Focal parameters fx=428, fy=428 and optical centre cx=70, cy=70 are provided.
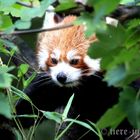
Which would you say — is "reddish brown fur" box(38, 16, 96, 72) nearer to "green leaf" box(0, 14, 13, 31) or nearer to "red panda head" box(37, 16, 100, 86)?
"red panda head" box(37, 16, 100, 86)

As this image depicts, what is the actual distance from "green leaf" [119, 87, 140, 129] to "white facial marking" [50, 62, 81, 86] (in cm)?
131

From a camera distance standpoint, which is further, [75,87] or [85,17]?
[75,87]

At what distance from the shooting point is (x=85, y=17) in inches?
29.9

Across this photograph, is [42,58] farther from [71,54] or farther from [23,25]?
[23,25]

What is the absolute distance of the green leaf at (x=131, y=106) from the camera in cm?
72

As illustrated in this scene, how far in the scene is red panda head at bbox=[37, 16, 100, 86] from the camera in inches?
82.1

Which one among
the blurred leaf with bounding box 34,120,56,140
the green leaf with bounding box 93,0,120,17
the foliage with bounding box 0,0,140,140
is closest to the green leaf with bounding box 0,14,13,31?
the foliage with bounding box 0,0,140,140

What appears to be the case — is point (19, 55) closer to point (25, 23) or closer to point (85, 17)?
point (25, 23)

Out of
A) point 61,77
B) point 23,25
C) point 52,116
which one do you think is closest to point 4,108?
point 23,25

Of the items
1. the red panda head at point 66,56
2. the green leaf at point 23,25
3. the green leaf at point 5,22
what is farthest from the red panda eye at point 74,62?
the green leaf at point 23,25

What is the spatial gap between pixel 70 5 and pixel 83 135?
1.36m

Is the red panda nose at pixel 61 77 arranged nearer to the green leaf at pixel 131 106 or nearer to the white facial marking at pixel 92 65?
the white facial marking at pixel 92 65

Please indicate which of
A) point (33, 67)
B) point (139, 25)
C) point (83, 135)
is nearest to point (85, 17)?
point (139, 25)

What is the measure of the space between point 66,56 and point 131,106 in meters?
1.40
